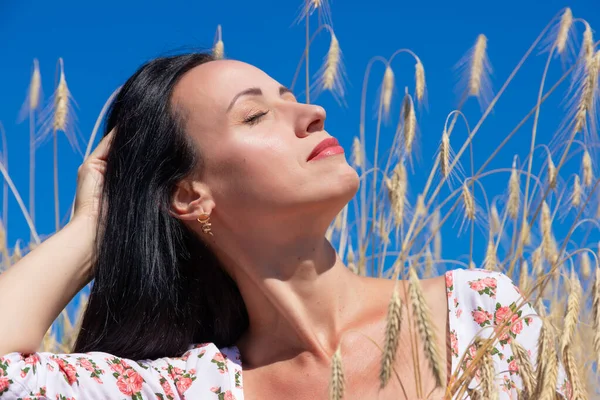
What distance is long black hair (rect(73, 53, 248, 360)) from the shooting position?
2.23m

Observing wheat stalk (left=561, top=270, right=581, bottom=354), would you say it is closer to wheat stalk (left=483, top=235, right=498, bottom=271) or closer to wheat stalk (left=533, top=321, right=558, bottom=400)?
wheat stalk (left=533, top=321, right=558, bottom=400)

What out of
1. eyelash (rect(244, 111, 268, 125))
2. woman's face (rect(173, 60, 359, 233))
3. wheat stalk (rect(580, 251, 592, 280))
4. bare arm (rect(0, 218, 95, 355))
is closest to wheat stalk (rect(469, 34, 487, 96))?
woman's face (rect(173, 60, 359, 233))

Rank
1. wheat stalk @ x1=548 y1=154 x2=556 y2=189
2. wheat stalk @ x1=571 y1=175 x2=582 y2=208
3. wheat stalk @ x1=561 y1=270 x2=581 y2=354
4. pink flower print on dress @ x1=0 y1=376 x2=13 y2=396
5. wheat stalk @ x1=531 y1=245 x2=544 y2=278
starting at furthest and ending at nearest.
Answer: wheat stalk @ x1=531 y1=245 x2=544 y2=278
wheat stalk @ x1=571 y1=175 x2=582 y2=208
wheat stalk @ x1=548 y1=154 x2=556 y2=189
pink flower print on dress @ x1=0 y1=376 x2=13 y2=396
wheat stalk @ x1=561 y1=270 x2=581 y2=354

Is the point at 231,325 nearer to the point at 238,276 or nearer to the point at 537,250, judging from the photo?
the point at 238,276

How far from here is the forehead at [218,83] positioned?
7.12 feet

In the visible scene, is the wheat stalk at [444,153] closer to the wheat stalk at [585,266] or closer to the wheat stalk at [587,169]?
the wheat stalk at [587,169]

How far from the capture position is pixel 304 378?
6.68 ft

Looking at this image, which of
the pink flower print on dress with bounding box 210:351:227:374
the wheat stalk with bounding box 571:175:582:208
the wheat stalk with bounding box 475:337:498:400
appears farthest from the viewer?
the wheat stalk with bounding box 571:175:582:208

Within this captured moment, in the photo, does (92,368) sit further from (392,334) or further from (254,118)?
(392,334)

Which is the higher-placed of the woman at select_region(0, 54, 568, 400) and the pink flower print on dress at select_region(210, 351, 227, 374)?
the woman at select_region(0, 54, 568, 400)

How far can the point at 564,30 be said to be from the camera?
2.23 m

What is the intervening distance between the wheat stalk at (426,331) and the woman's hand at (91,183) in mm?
1328

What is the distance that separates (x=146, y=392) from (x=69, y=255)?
43cm

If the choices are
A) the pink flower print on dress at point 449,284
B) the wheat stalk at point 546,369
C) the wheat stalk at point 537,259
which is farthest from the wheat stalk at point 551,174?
the wheat stalk at point 546,369
